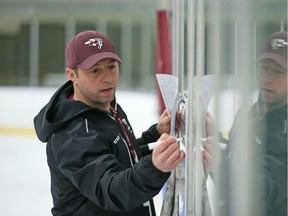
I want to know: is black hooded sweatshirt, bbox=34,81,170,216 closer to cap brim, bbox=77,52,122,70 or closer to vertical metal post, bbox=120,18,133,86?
cap brim, bbox=77,52,122,70

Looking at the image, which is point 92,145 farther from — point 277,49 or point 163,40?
point 163,40

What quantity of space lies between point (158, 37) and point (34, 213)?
1.34m

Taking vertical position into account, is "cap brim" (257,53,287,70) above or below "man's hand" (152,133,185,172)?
above

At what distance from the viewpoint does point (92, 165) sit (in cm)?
106

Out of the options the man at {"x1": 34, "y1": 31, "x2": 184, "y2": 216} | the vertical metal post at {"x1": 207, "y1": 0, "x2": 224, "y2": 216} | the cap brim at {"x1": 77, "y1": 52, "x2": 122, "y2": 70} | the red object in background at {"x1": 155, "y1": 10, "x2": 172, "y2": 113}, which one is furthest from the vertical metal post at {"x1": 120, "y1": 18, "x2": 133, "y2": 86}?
the vertical metal post at {"x1": 207, "y1": 0, "x2": 224, "y2": 216}

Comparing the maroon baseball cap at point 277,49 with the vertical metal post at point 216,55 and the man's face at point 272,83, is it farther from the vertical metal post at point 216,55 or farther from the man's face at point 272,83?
the vertical metal post at point 216,55

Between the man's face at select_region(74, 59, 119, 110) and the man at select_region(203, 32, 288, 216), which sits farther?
the man's face at select_region(74, 59, 119, 110)

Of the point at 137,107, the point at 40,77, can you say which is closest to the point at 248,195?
the point at 137,107

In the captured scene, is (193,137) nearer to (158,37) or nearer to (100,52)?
(100,52)

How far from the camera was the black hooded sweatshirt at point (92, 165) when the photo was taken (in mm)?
999

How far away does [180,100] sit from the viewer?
1.26 metres

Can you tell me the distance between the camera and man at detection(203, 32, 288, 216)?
572 millimetres

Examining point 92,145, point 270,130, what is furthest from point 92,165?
point 270,130

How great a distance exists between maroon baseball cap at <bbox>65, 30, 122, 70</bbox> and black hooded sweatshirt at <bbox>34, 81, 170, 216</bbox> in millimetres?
89
